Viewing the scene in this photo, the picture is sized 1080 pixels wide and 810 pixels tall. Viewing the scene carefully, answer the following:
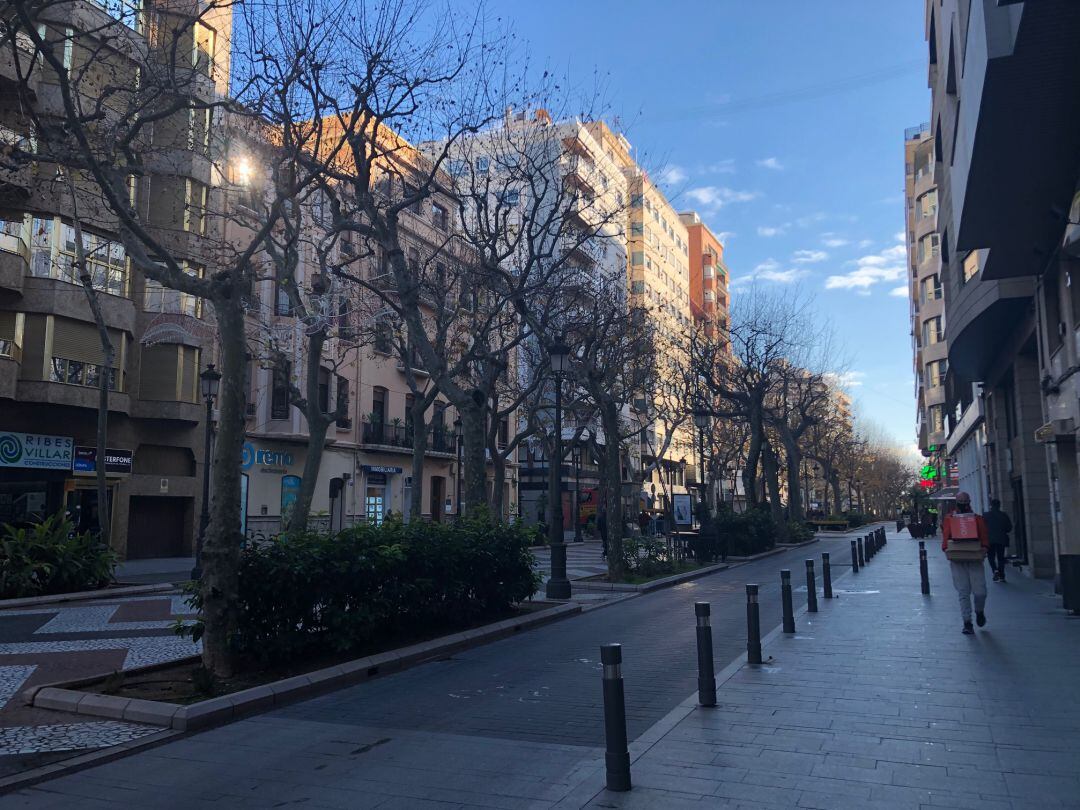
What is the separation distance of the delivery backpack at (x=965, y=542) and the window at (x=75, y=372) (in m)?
22.1

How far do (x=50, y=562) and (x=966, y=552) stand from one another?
16013 millimetres

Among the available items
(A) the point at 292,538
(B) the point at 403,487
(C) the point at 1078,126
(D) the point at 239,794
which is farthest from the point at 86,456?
(C) the point at 1078,126

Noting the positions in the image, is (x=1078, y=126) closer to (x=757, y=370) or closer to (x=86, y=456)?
(x=757, y=370)

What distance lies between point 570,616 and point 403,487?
2874cm

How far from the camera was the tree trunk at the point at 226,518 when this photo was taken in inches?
315

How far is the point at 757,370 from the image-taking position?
1345 inches

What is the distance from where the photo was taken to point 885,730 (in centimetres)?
639

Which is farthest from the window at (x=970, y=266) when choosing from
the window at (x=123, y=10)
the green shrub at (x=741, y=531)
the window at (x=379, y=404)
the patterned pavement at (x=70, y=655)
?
the window at (x=379, y=404)

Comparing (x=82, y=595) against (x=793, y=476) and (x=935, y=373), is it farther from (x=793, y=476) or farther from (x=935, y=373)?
(x=935, y=373)

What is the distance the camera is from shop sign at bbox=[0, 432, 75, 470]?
930 inches

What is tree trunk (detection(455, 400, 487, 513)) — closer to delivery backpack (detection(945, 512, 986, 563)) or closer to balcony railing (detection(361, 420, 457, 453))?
delivery backpack (detection(945, 512, 986, 563))

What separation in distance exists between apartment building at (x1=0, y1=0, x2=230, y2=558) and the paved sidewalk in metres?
16.9

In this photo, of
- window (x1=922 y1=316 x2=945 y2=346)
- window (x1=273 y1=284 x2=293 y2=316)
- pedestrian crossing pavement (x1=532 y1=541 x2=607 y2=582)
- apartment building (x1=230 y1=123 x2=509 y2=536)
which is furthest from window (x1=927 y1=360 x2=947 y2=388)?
window (x1=273 y1=284 x2=293 y2=316)

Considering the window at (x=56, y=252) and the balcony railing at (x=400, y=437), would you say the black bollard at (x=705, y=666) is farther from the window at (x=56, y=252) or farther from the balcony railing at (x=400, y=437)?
the balcony railing at (x=400, y=437)
